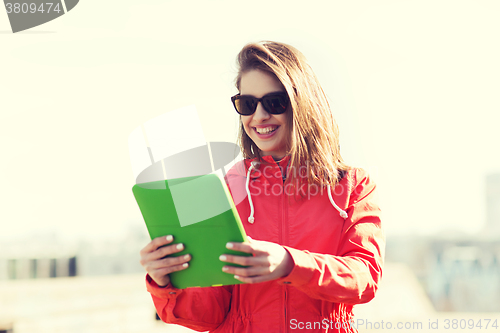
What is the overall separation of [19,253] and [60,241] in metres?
6.70

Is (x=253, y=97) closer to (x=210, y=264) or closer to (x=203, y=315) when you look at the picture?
(x=210, y=264)

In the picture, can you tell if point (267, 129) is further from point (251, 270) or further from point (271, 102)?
point (251, 270)

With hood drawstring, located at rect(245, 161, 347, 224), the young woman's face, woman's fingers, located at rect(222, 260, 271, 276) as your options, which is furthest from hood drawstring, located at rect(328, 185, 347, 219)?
woman's fingers, located at rect(222, 260, 271, 276)

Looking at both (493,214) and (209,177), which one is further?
(493,214)

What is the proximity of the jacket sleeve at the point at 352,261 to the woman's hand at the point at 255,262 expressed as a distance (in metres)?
0.08

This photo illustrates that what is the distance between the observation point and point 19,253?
176 feet

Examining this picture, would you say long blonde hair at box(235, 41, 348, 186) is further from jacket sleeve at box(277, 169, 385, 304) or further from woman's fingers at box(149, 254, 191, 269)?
woman's fingers at box(149, 254, 191, 269)

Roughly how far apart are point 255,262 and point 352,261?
45 cm

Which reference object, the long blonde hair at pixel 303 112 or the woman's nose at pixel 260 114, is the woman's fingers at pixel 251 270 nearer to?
the long blonde hair at pixel 303 112

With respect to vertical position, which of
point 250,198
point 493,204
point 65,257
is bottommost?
point 65,257

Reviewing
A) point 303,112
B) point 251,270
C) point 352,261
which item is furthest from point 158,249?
point 303,112

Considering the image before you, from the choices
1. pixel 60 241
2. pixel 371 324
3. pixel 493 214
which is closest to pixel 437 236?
pixel 493 214

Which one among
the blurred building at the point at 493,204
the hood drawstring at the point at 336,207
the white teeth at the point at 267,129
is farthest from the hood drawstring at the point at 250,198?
the blurred building at the point at 493,204

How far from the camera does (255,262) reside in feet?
4.81
